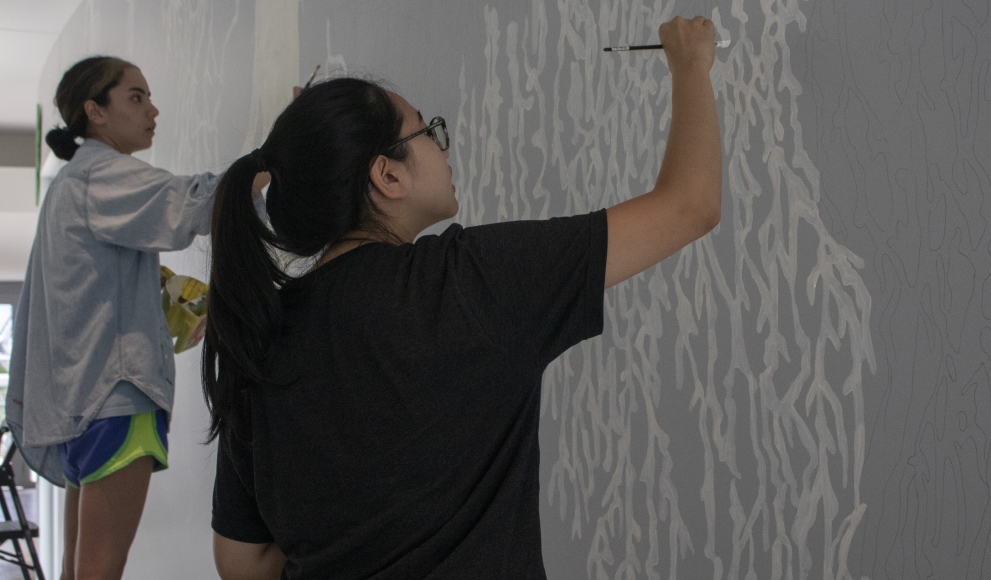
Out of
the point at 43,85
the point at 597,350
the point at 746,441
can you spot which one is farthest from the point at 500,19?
the point at 43,85

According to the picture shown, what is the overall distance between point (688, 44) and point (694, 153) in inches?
7.4

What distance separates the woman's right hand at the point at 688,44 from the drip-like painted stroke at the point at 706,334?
19 cm

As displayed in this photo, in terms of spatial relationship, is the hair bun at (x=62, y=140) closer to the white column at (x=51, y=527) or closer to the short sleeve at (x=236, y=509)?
the short sleeve at (x=236, y=509)

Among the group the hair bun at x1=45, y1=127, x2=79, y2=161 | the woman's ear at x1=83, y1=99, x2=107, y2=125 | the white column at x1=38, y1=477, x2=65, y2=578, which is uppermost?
the woman's ear at x1=83, y1=99, x2=107, y2=125

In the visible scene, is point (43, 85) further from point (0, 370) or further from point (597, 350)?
point (0, 370)

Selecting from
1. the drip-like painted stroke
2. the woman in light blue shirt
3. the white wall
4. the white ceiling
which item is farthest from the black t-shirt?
the white wall

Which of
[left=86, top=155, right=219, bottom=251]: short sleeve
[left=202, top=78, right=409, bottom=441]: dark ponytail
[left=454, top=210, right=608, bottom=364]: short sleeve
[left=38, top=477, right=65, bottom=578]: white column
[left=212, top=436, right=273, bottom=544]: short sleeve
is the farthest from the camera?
[left=38, top=477, right=65, bottom=578]: white column

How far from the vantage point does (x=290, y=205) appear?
95cm

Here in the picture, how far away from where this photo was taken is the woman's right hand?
3.27 ft

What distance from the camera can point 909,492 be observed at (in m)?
1.00

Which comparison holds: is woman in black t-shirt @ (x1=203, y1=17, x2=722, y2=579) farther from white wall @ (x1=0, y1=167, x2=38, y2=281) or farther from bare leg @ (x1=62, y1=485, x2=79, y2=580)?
white wall @ (x1=0, y1=167, x2=38, y2=281)

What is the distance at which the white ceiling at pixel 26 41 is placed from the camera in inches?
174

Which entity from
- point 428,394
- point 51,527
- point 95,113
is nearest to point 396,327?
point 428,394

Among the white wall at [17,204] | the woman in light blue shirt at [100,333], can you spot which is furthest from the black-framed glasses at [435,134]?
the white wall at [17,204]
